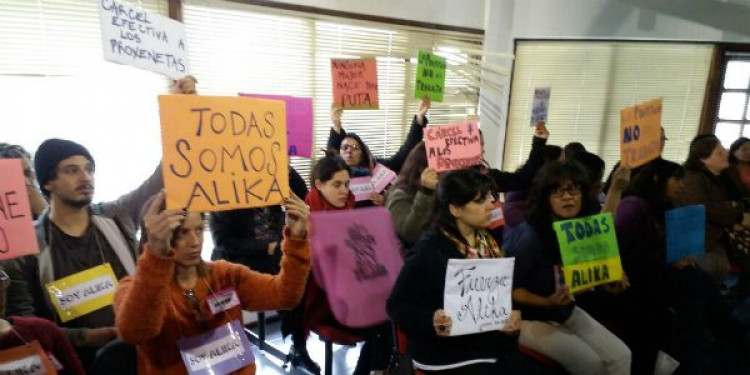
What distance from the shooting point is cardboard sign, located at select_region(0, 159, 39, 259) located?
1214 mm

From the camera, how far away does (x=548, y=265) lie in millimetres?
1906

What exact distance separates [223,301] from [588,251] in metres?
1.42

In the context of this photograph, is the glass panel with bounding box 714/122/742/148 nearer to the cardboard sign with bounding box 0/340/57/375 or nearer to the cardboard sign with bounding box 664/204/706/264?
the cardboard sign with bounding box 664/204/706/264

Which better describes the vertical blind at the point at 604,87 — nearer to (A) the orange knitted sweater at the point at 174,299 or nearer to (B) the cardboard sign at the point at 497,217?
(B) the cardboard sign at the point at 497,217

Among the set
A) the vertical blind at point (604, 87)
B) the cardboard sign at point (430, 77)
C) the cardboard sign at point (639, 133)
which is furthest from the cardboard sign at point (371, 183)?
the vertical blind at point (604, 87)

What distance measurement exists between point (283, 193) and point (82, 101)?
186cm

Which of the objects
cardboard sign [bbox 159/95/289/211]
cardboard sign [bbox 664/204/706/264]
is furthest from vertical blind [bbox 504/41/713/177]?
cardboard sign [bbox 159/95/289/211]

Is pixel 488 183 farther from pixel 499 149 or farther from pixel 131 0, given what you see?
pixel 499 149

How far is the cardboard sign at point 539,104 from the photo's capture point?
323cm

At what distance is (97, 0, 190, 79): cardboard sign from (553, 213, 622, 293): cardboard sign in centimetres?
162

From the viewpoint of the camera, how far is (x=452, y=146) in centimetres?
247

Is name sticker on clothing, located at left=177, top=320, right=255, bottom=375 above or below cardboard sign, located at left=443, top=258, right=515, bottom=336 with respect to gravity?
below

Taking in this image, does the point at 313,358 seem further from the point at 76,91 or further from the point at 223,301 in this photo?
the point at 76,91

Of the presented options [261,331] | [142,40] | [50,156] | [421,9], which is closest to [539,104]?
Result: [421,9]
